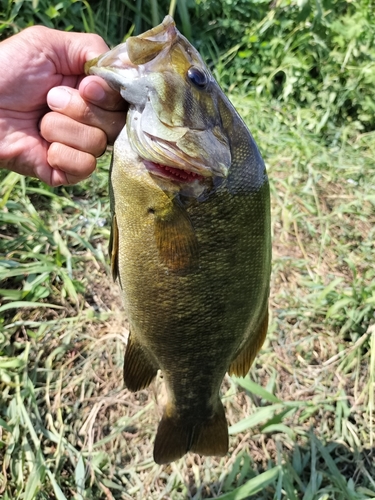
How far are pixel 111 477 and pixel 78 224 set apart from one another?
163 centimetres

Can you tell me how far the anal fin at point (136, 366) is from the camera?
167cm

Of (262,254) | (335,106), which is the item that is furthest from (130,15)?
(262,254)

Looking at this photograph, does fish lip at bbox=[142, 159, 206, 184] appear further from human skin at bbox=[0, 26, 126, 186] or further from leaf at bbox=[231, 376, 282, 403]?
leaf at bbox=[231, 376, 282, 403]

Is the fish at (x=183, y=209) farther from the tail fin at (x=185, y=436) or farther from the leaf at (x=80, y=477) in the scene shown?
the leaf at (x=80, y=477)

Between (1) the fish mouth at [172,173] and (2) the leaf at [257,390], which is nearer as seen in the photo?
(1) the fish mouth at [172,173]

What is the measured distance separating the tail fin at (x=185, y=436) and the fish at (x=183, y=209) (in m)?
0.27

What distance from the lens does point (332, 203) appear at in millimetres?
4008

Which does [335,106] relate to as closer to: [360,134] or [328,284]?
[360,134]

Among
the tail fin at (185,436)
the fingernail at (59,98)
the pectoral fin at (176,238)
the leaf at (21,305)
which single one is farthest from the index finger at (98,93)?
the leaf at (21,305)

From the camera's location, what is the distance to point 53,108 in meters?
1.56

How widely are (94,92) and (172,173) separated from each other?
339mm

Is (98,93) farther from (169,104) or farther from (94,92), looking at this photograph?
(169,104)

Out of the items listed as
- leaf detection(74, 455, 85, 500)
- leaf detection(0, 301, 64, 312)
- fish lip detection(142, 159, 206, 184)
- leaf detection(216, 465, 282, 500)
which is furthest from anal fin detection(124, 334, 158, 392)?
leaf detection(0, 301, 64, 312)

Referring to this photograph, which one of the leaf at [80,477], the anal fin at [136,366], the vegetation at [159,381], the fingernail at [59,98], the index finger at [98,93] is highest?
the index finger at [98,93]
